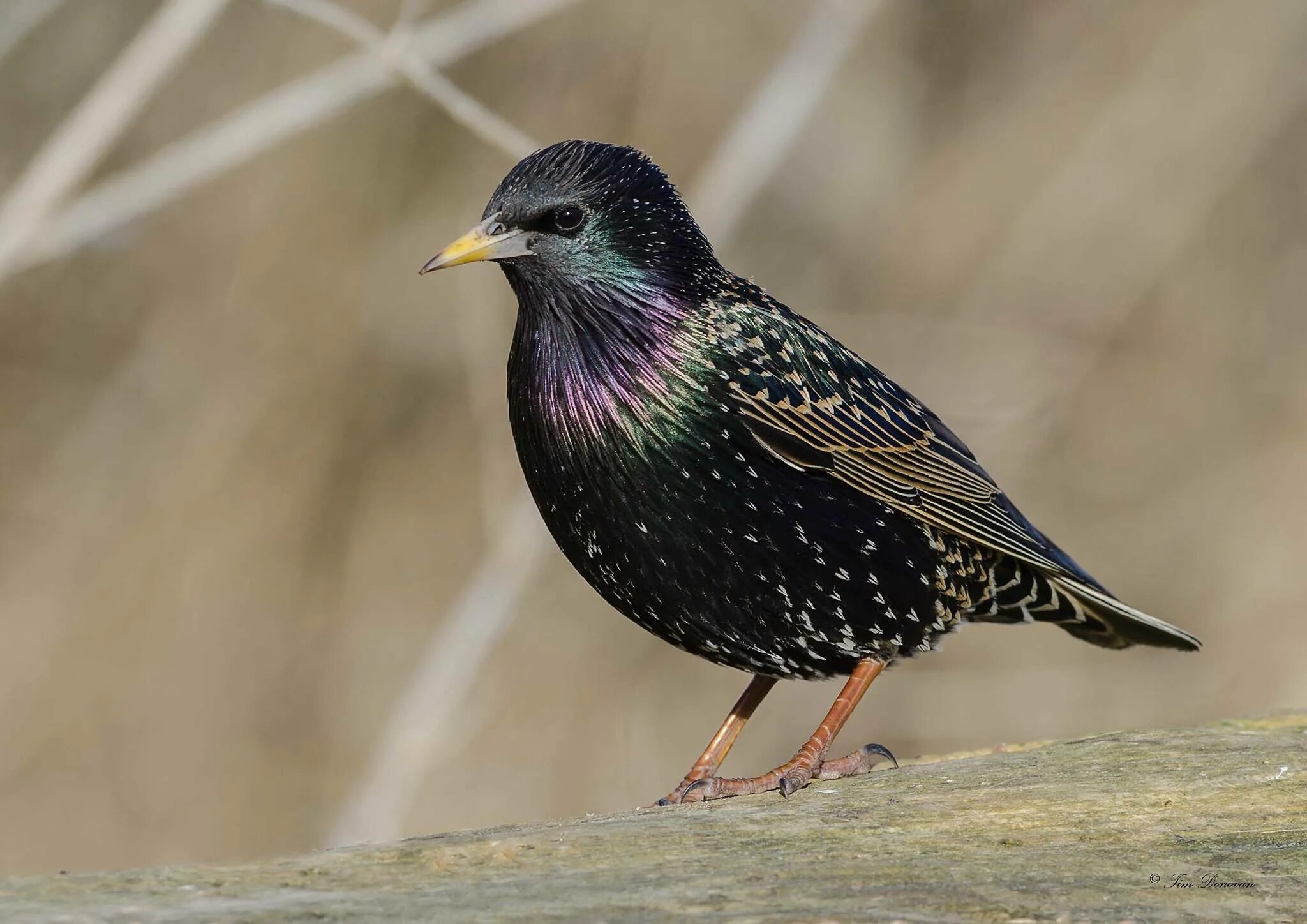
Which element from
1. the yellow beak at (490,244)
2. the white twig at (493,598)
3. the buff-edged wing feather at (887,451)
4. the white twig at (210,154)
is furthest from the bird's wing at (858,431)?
the white twig at (493,598)

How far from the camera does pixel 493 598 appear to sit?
265 inches

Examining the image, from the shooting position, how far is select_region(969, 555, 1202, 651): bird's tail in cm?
495

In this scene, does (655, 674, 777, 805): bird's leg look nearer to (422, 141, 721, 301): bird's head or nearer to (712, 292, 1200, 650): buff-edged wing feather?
(712, 292, 1200, 650): buff-edged wing feather

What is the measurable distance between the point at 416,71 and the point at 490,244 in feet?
2.78

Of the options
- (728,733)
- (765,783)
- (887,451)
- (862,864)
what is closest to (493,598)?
(728,733)

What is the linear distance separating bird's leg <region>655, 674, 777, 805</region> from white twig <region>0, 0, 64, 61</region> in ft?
11.4

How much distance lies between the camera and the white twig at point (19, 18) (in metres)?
5.84

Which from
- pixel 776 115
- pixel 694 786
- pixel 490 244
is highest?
pixel 776 115

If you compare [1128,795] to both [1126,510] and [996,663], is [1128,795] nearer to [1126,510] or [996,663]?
[996,663]

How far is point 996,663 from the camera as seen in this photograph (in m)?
8.82

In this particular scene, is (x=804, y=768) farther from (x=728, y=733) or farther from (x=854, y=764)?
(x=728, y=733)

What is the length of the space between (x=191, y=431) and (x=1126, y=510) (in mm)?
5098

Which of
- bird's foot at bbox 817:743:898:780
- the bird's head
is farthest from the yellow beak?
bird's foot at bbox 817:743:898:780

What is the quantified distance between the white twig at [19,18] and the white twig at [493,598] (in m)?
2.66
